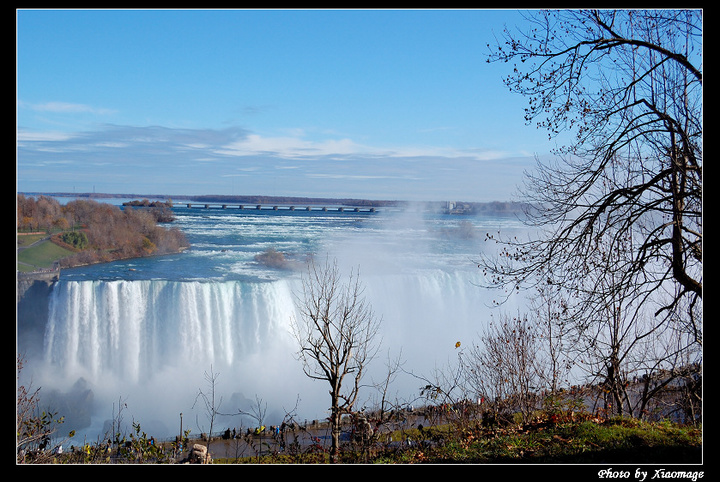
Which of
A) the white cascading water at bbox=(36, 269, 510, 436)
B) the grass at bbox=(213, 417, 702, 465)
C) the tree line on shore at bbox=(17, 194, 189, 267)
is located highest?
the tree line on shore at bbox=(17, 194, 189, 267)

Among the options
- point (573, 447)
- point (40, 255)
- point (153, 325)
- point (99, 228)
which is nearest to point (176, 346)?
point (153, 325)

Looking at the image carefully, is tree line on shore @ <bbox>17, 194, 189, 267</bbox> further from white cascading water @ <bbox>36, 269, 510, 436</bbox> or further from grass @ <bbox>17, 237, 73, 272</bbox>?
white cascading water @ <bbox>36, 269, 510, 436</bbox>

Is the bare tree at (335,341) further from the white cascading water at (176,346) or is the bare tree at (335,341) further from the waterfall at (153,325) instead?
the waterfall at (153,325)

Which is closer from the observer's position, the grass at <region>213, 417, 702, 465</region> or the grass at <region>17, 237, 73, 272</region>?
the grass at <region>213, 417, 702, 465</region>

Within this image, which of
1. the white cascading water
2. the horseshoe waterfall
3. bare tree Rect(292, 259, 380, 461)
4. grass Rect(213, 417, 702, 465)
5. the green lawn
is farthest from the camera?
the green lawn

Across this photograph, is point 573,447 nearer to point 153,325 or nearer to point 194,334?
point 194,334

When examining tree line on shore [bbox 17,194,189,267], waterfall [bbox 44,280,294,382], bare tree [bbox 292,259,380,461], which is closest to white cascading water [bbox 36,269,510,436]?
waterfall [bbox 44,280,294,382]

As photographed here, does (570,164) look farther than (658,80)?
Yes
